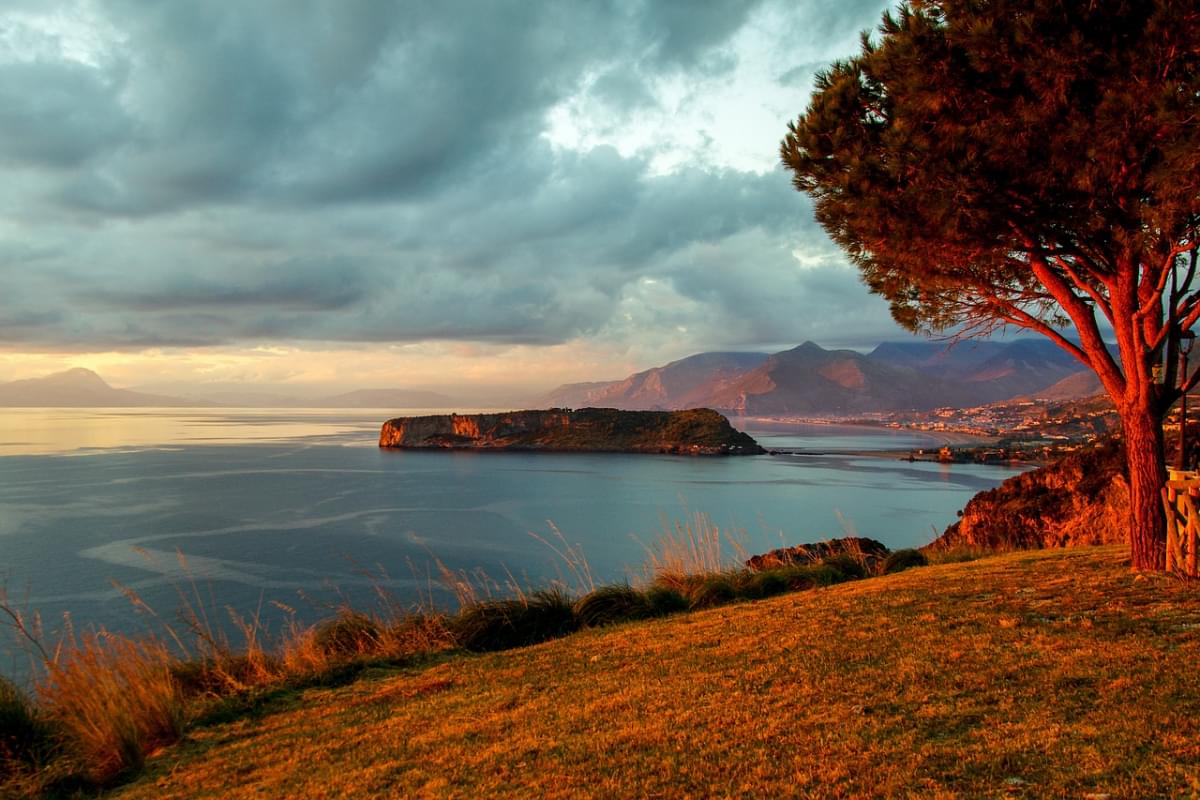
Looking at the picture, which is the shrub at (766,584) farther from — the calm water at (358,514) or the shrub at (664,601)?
the calm water at (358,514)

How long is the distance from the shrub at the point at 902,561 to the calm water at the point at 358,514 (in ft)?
10.3

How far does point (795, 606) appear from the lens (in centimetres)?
723

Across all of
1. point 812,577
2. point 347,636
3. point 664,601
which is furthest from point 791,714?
point 812,577

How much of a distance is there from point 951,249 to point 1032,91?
5.62 feet

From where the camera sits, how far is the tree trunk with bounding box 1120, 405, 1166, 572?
23.4 ft

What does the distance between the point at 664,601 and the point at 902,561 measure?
182 inches

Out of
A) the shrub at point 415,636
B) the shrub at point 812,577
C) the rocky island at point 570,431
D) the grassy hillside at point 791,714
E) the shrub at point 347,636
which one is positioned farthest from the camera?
the rocky island at point 570,431

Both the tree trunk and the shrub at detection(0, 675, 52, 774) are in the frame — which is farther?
the tree trunk

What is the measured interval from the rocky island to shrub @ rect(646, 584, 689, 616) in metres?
83.9

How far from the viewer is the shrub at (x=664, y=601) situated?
8266 mm

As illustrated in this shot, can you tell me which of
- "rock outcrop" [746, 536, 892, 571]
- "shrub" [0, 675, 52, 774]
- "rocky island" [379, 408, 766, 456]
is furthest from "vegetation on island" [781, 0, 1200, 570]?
"rocky island" [379, 408, 766, 456]

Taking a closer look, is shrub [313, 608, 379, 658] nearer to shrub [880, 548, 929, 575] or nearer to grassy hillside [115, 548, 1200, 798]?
grassy hillside [115, 548, 1200, 798]

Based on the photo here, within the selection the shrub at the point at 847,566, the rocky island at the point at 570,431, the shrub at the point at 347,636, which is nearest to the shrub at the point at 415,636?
the shrub at the point at 347,636

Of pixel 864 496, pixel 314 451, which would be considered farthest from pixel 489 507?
pixel 314 451
